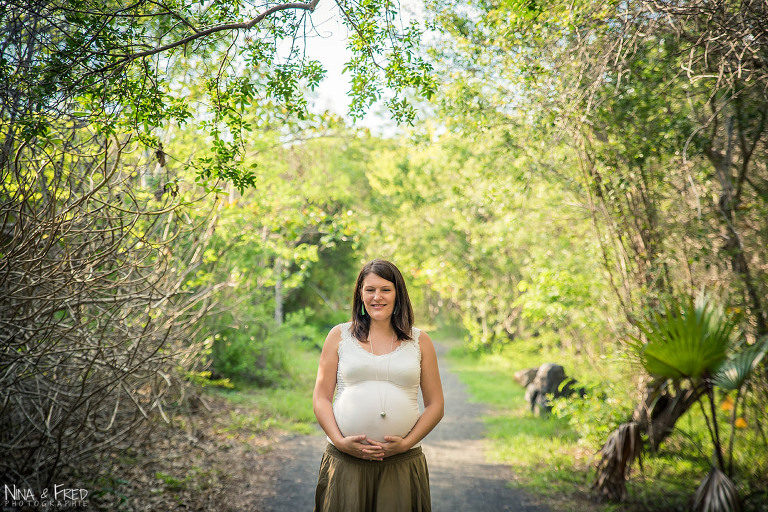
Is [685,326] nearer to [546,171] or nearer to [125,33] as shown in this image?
[546,171]

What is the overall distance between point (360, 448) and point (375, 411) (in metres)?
0.22

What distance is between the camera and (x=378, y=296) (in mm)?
3287

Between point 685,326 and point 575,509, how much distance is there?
2458mm

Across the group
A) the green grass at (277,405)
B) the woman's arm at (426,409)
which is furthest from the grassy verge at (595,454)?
the green grass at (277,405)

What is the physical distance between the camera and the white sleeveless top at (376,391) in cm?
311

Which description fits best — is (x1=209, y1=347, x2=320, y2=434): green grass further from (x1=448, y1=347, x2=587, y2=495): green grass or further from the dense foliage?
(x1=448, y1=347, x2=587, y2=495): green grass

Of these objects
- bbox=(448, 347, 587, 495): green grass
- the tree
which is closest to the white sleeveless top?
the tree

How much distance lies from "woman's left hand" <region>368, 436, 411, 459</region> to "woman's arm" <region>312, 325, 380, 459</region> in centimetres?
6

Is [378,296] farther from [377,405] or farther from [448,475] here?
[448,475]

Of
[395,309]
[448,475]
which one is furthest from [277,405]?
[395,309]

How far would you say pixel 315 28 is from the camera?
4453mm

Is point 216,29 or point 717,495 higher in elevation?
point 216,29

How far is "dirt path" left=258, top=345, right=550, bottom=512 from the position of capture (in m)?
5.93

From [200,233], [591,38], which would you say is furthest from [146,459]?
[591,38]
